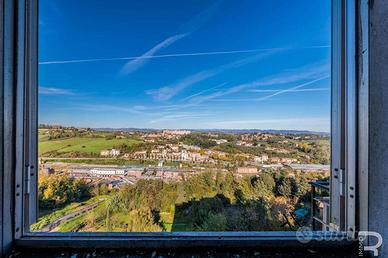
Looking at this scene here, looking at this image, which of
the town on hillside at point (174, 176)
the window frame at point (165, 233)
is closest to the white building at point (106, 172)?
the town on hillside at point (174, 176)

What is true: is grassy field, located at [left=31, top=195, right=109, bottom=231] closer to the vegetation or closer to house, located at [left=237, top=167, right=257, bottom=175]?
the vegetation

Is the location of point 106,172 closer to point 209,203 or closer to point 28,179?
point 28,179

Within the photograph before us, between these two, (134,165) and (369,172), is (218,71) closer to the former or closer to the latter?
(134,165)

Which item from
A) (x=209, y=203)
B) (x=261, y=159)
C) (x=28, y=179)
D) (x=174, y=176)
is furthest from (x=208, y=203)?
(x=28, y=179)

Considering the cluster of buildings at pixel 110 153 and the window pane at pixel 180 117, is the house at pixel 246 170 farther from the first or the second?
the cluster of buildings at pixel 110 153

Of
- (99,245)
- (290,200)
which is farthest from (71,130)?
(290,200)

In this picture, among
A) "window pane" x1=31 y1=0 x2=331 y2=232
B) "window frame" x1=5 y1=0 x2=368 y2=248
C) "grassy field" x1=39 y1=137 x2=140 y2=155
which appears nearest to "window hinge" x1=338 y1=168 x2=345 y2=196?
"window frame" x1=5 y1=0 x2=368 y2=248

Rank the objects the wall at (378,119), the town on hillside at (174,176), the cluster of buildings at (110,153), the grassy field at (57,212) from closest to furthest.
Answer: the wall at (378,119), the grassy field at (57,212), the town on hillside at (174,176), the cluster of buildings at (110,153)
